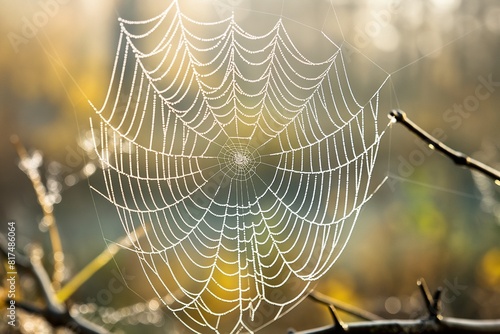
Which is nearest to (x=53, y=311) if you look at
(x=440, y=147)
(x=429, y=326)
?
(x=429, y=326)

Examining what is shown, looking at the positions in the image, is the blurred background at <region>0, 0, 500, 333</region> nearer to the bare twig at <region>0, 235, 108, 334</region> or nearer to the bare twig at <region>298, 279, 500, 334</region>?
the bare twig at <region>0, 235, 108, 334</region>

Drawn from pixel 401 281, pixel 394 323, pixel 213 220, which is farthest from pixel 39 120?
pixel 394 323

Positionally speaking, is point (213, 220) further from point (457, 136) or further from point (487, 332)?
Answer: point (487, 332)

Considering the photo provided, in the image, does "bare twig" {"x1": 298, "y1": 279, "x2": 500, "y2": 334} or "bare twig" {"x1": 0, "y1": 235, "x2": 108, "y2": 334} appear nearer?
"bare twig" {"x1": 298, "y1": 279, "x2": 500, "y2": 334}

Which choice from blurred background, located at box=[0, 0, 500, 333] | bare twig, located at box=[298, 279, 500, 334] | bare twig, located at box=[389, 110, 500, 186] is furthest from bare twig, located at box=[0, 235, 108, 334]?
blurred background, located at box=[0, 0, 500, 333]

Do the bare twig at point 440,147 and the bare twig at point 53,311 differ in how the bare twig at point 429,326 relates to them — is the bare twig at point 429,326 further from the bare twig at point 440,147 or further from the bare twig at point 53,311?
the bare twig at point 53,311

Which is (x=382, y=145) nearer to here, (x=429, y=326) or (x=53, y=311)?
(x=53, y=311)

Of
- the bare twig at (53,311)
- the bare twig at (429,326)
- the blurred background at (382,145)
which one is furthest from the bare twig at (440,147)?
the blurred background at (382,145)

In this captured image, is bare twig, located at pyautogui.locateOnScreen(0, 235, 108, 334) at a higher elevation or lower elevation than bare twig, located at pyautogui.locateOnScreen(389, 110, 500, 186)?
lower
